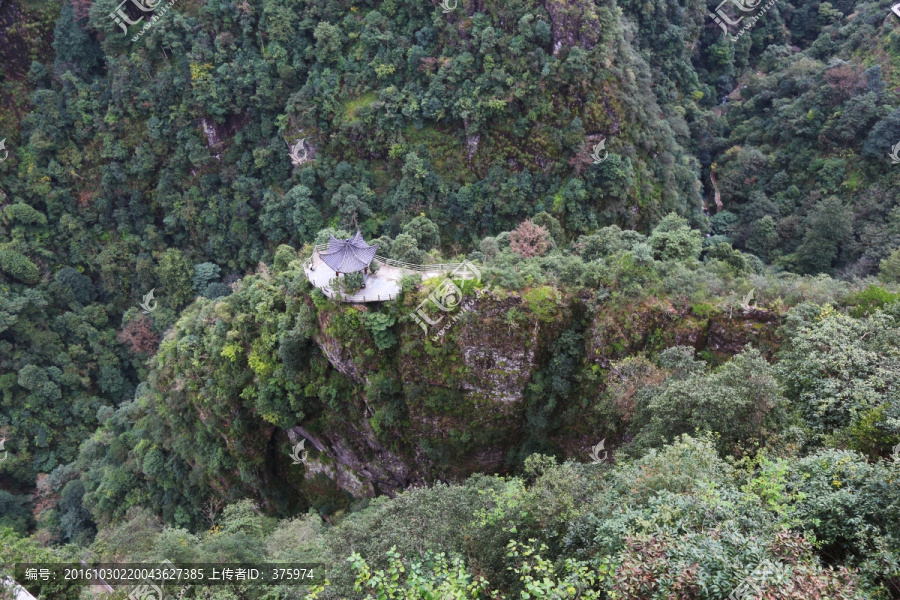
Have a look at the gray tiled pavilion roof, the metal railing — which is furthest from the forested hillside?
the gray tiled pavilion roof

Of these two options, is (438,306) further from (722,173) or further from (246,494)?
(722,173)

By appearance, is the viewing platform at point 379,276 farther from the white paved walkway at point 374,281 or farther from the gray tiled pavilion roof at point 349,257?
the gray tiled pavilion roof at point 349,257

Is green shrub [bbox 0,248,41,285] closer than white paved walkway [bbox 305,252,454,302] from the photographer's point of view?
No

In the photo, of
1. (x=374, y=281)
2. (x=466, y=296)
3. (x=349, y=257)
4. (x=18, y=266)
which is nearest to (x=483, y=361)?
(x=466, y=296)

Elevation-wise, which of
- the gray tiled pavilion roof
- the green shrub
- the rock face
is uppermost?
the gray tiled pavilion roof

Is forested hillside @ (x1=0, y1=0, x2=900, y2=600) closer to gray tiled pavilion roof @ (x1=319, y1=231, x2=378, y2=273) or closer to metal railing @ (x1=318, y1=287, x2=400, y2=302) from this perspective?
metal railing @ (x1=318, y1=287, x2=400, y2=302)

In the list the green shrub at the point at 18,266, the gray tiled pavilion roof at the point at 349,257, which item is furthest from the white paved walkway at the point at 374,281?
the green shrub at the point at 18,266

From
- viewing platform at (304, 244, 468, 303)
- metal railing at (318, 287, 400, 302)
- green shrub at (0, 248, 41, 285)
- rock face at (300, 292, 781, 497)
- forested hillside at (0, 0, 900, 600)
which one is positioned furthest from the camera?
green shrub at (0, 248, 41, 285)
